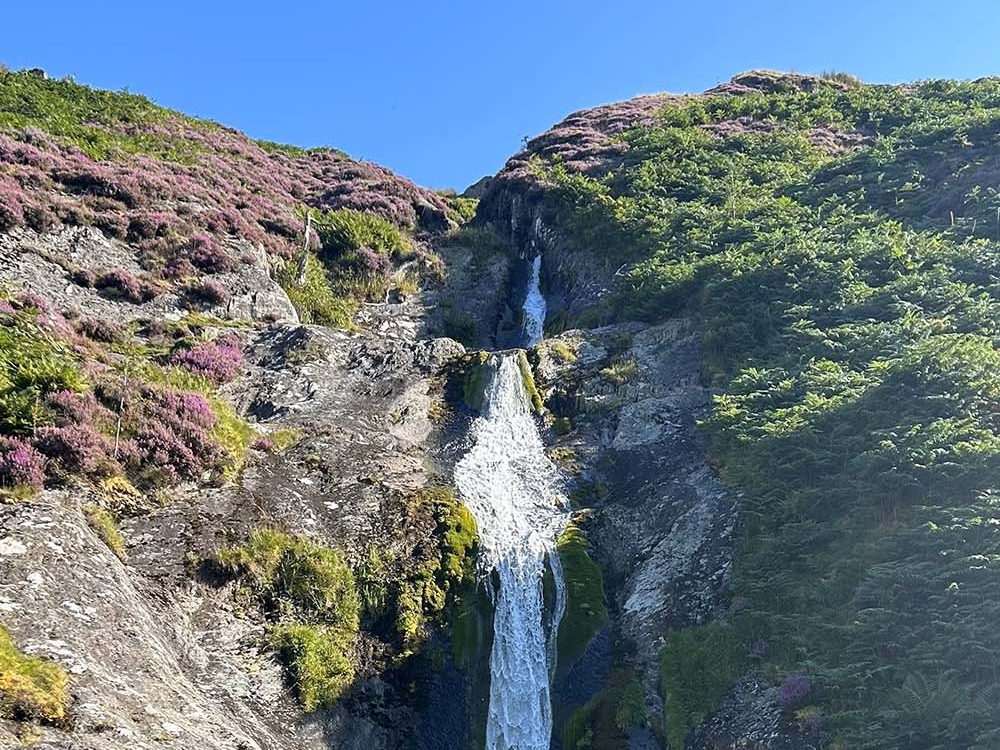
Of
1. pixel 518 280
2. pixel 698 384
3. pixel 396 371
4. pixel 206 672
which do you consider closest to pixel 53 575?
pixel 206 672

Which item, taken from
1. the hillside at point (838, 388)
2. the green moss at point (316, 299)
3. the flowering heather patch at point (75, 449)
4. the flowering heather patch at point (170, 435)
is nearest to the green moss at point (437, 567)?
the hillside at point (838, 388)

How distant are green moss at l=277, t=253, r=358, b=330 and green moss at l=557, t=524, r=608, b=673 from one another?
17.5 meters

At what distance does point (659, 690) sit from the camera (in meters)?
15.8

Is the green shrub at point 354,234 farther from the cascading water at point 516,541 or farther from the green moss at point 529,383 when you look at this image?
the cascading water at point 516,541

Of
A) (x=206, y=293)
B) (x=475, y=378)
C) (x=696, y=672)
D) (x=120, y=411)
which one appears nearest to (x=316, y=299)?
(x=206, y=293)

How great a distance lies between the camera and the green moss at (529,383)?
26.2 meters

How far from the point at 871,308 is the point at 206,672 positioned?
21.9 metres

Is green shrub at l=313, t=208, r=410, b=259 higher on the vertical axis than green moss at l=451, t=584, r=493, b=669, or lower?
higher

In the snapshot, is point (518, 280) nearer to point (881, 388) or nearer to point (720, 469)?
point (720, 469)

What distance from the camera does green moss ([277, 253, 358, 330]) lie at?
3334 centimetres

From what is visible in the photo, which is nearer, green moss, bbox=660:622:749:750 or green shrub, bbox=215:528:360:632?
green moss, bbox=660:622:749:750

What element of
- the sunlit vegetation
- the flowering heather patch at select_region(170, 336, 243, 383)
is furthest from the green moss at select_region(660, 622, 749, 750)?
the flowering heather patch at select_region(170, 336, 243, 383)

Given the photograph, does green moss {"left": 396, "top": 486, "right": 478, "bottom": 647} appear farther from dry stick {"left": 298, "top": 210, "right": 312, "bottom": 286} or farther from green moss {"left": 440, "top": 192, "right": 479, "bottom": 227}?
green moss {"left": 440, "top": 192, "right": 479, "bottom": 227}

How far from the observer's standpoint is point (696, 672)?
1529cm
